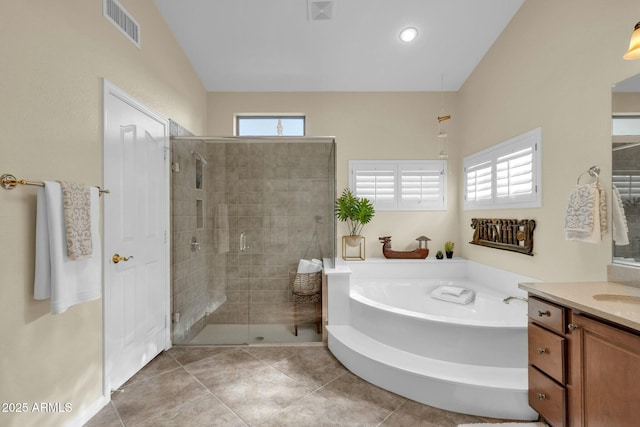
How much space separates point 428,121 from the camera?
3.72 metres

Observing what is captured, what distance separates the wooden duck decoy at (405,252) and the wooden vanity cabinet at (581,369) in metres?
1.84

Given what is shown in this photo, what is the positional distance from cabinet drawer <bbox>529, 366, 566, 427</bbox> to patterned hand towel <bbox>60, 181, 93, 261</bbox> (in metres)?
2.54

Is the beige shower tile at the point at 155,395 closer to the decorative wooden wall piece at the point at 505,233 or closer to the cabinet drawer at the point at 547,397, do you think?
the cabinet drawer at the point at 547,397

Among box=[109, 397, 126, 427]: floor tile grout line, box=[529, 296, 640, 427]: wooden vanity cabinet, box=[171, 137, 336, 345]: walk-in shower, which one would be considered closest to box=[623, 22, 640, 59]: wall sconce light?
box=[529, 296, 640, 427]: wooden vanity cabinet

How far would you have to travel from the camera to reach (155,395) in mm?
2049

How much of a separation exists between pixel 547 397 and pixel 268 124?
367 centimetres

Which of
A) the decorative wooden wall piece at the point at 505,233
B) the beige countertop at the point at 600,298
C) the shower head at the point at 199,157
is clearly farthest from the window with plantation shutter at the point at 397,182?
the beige countertop at the point at 600,298

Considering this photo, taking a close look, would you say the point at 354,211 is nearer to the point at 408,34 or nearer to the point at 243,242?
the point at 243,242

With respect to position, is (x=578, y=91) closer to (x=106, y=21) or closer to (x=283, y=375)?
(x=283, y=375)

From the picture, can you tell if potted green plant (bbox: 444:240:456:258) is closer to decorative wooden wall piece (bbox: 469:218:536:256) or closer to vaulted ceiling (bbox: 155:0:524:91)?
decorative wooden wall piece (bbox: 469:218:536:256)

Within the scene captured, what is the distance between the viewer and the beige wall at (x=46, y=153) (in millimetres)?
1320

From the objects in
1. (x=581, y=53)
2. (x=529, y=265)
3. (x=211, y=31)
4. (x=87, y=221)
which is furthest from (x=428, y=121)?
(x=87, y=221)

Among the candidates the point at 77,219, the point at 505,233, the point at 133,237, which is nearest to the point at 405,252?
the point at 505,233

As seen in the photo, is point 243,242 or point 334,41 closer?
point 243,242
